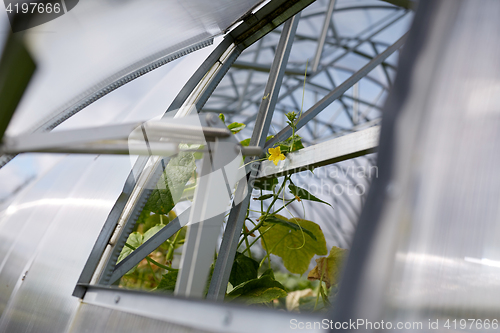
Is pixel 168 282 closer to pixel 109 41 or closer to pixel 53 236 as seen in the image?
pixel 53 236

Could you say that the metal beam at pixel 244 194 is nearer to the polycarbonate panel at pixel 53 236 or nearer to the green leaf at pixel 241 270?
the green leaf at pixel 241 270

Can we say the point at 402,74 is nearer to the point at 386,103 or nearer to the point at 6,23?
the point at 386,103

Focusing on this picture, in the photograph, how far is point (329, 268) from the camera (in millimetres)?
988

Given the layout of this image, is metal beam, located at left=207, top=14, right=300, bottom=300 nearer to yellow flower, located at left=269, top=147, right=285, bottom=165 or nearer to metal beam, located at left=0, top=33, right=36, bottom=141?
yellow flower, located at left=269, top=147, right=285, bottom=165

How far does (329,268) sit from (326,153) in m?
0.40

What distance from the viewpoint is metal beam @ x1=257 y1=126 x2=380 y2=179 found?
69 cm

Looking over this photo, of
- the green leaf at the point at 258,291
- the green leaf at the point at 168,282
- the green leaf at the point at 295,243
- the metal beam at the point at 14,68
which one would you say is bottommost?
the green leaf at the point at 168,282

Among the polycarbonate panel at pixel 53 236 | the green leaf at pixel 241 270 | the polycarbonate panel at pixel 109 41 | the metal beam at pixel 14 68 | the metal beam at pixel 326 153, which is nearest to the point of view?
the metal beam at pixel 14 68

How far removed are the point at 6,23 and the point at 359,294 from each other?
293 mm

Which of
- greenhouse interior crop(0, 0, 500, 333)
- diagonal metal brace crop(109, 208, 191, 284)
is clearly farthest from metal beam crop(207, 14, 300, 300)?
diagonal metal brace crop(109, 208, 191, 284)

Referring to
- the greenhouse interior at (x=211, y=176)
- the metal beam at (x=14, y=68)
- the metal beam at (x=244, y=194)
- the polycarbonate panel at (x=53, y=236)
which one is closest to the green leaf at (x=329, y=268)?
the greenhouse interior at (x=211, y=176)

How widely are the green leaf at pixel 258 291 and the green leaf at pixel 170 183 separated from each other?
0.30 m

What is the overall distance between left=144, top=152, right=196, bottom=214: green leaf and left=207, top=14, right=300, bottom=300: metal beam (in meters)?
0.16

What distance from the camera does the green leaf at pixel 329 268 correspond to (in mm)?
975
